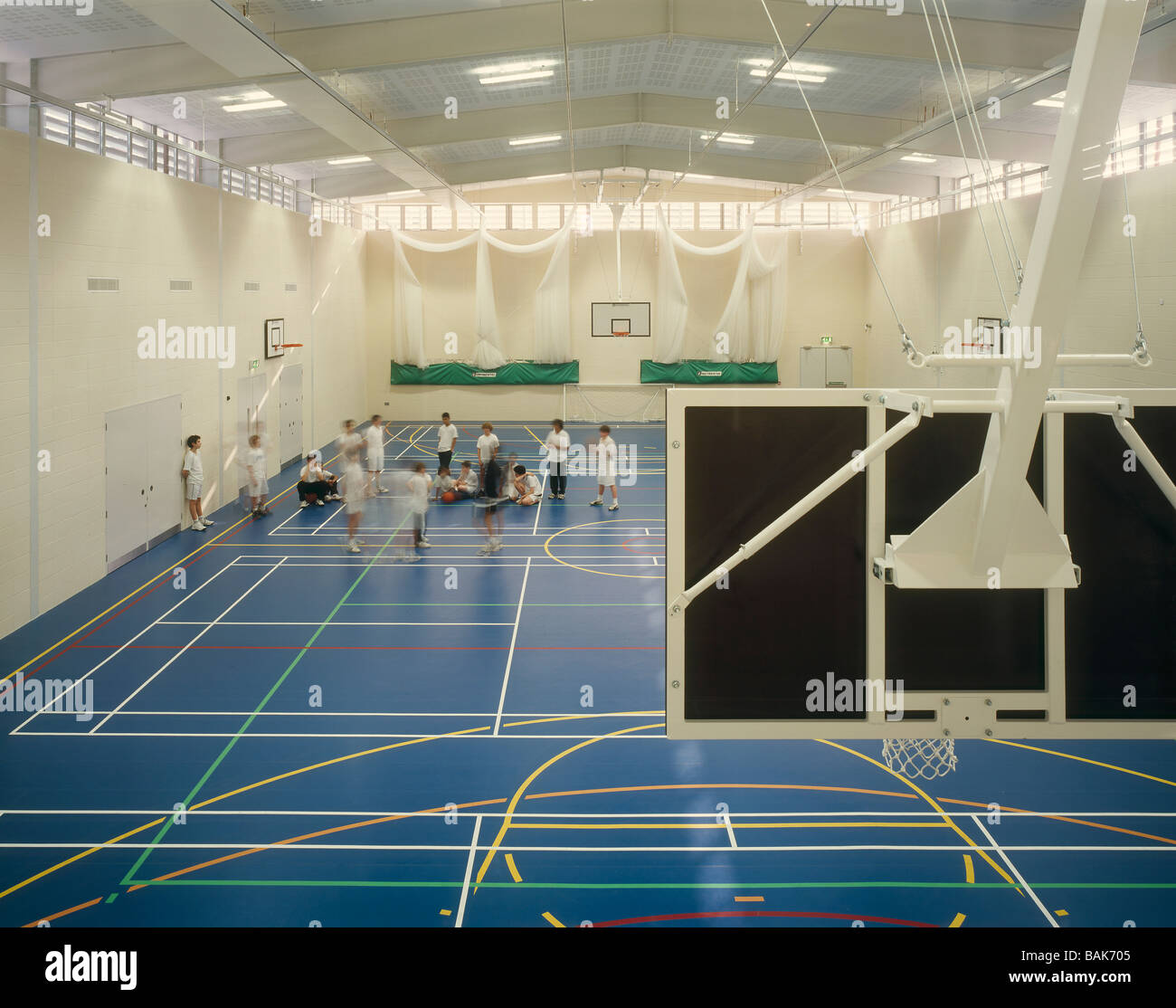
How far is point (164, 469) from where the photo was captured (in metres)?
18.4

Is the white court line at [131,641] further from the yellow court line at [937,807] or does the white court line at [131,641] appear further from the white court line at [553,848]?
the yellow court line at [937,807]

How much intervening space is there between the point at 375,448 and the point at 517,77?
816 centimetres

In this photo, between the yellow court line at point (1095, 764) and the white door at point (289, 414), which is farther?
the white door at point (289, 414)

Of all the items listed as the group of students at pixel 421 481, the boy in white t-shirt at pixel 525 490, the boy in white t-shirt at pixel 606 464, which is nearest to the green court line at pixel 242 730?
the group of students at pixel 421 481

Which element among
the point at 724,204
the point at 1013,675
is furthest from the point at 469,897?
the point at 724,204

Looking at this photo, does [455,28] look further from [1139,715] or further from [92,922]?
[1139,715]

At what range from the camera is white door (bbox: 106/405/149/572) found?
640 inches

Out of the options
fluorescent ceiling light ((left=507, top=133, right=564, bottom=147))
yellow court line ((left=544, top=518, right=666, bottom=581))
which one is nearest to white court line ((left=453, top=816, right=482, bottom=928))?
yellow court line ((left=544, top=518, right=666, bottom=581))

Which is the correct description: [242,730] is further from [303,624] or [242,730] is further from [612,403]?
[612,403]

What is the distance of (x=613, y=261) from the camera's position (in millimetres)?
35531

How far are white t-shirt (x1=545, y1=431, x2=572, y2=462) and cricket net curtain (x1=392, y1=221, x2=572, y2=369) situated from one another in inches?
451

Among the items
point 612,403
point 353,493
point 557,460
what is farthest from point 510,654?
point 612,403

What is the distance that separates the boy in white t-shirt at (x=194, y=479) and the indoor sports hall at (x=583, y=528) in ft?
0.25

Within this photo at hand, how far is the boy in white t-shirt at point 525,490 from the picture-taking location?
22064 millimetres
